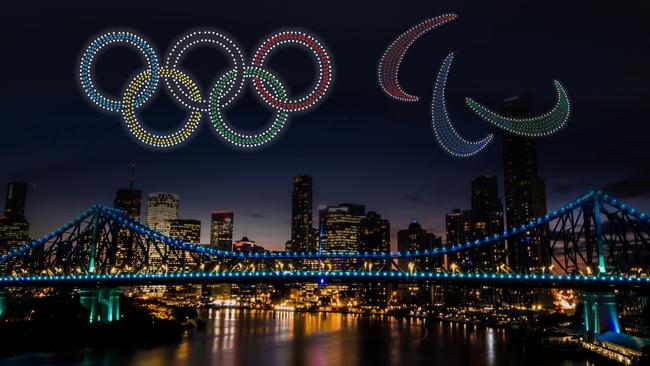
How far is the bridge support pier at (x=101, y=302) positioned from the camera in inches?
3519

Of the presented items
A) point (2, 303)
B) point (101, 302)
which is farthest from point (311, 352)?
point (2, 303)

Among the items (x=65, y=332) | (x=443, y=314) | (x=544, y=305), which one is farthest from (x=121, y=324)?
(x=544, y=305)

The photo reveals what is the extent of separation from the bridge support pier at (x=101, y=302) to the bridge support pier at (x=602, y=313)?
2782 inches

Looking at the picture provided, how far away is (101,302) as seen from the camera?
91062 millimetres

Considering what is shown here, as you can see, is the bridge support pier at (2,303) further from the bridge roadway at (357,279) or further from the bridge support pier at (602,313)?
the bridge support pier at (602,313)

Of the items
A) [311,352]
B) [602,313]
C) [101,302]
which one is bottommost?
[311,352]

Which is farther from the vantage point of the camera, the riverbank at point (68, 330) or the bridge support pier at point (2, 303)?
the bridge support pier at point (2, 303)

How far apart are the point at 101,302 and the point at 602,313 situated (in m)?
73.1

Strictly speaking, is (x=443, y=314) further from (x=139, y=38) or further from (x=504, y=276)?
(x=139, y=38)

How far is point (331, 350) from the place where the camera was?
83500mm

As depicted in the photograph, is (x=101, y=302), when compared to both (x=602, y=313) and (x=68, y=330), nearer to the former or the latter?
(x=68, y=330)

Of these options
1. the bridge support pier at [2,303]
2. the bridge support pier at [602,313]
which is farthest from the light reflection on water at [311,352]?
the bridge support pier at [2,303]

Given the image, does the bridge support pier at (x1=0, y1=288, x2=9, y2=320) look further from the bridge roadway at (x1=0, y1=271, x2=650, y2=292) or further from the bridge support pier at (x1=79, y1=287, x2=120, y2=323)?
the bridge support pier at (x1=79, y1=287, x2=120, y2=323)

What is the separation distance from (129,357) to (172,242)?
32.8 m
